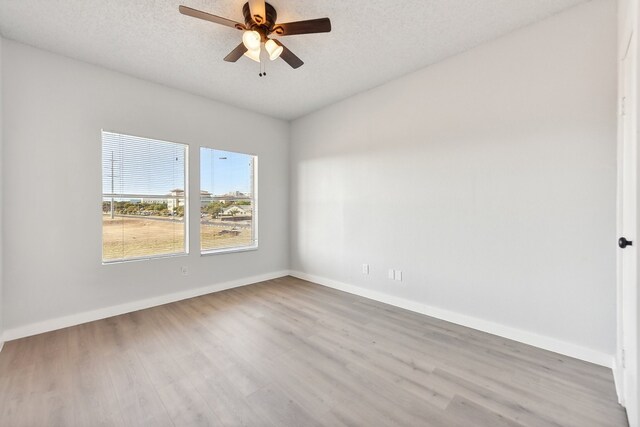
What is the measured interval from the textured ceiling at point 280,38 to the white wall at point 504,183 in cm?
32

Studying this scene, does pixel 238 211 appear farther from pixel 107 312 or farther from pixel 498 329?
pixel 498 329

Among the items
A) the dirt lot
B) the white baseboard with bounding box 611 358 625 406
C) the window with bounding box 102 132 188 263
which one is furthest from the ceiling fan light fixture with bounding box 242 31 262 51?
the white baseboard with bounding box 611 358 625 406

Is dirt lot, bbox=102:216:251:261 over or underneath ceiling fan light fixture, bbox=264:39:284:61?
underneath

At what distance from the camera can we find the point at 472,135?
2740mm

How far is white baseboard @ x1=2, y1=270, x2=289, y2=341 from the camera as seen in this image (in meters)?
2.60

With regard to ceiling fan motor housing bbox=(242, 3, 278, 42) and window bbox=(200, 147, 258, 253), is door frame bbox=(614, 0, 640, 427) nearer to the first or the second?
ceiling fan motor housing bbox=(242, 3, 278, 42)

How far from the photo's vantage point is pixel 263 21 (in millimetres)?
2049

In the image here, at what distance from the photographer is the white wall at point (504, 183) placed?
211 centimetres

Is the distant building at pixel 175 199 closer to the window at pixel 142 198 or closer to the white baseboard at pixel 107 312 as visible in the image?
the window at pixel 142 198

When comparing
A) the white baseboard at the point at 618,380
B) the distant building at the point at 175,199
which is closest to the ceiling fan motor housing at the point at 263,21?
the distant building at the point at 175,199

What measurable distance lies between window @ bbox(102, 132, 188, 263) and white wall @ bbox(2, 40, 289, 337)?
0.11 metres

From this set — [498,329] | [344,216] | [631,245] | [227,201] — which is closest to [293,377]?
[498,329]

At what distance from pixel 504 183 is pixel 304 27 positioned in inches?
→ 88.7

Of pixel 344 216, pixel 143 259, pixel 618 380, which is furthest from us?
pixel 344 216
